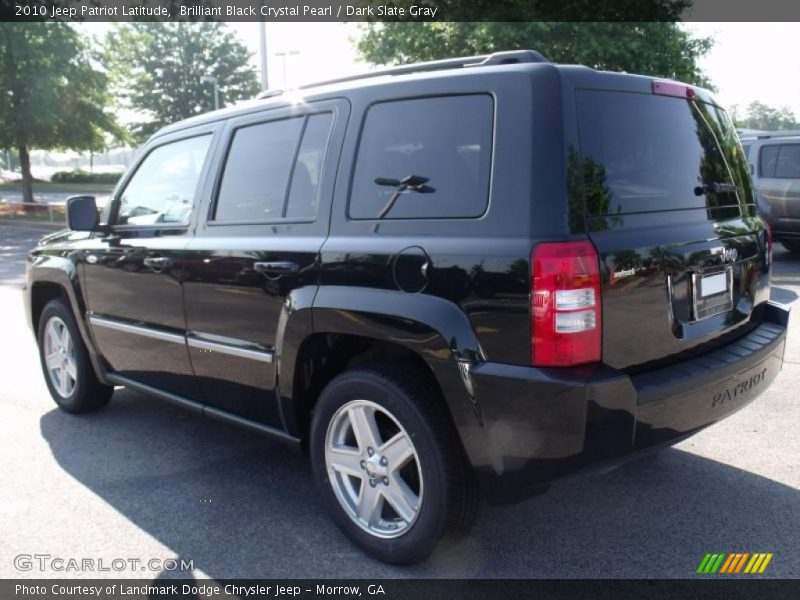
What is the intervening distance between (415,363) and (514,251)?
0.68 m

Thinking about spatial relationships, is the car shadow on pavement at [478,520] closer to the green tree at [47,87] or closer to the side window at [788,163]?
the side window at [788,163]

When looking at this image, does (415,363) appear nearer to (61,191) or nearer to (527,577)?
(527,577)

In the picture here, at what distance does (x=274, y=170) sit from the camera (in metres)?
3.42

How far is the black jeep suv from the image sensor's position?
245cm

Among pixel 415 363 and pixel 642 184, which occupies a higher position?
pixel 642 184

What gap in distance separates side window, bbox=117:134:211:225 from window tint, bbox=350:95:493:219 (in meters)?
1.28

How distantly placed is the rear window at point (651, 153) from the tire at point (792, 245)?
33.2ft

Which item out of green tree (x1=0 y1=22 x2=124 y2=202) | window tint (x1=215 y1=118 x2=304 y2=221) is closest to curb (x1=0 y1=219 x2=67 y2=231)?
green tree (x1=0 y1=22 x2=124 y2=202)

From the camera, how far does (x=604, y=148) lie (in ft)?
8.57

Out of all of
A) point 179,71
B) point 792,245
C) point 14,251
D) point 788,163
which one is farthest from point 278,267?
point 179,71

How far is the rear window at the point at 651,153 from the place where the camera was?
8.45ft

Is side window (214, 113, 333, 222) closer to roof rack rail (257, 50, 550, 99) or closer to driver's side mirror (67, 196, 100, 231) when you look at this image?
roof rack rail (257, 50, 550, 99)

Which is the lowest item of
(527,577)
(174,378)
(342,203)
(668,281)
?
(527,577)

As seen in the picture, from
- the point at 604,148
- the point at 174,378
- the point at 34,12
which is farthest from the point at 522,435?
the point at 34,12
